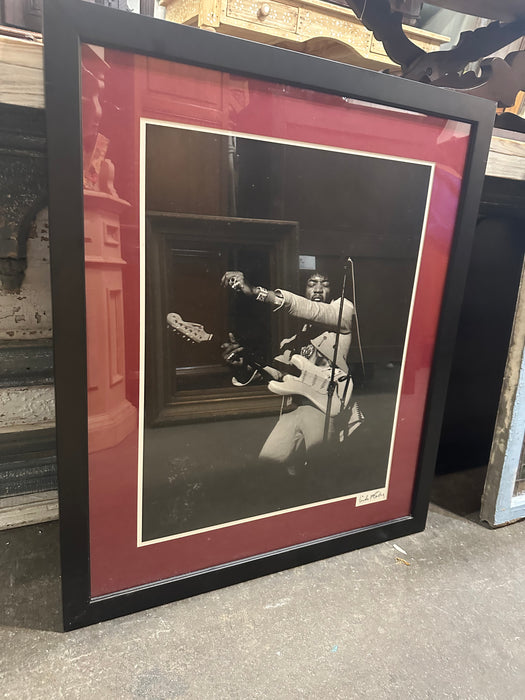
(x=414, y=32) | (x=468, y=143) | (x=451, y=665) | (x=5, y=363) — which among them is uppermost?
(x=414, y=32)

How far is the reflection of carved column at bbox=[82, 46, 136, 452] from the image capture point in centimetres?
55

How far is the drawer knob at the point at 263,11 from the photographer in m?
1.76

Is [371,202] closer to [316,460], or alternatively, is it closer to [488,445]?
[316,460]

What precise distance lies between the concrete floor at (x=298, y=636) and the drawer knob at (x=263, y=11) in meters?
1.88

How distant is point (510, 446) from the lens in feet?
3.08

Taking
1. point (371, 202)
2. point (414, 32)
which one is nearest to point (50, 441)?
point (371, 202)

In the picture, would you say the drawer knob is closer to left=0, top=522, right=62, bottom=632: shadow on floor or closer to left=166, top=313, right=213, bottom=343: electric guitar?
left=166, top=313, right=213, bottom=343: electric guitar

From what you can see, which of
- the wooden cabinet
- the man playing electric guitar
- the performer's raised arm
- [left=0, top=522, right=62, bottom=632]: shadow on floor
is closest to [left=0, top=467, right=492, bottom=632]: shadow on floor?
[left=0, top=522, right=62, bottom=632]: shadow on floor

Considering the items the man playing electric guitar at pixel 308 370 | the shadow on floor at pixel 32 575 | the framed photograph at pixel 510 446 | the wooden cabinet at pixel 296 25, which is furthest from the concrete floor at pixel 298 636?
the wooden cabinet at pixel 296 25

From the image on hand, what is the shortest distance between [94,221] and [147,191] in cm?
8

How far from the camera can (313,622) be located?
0.72 metres
